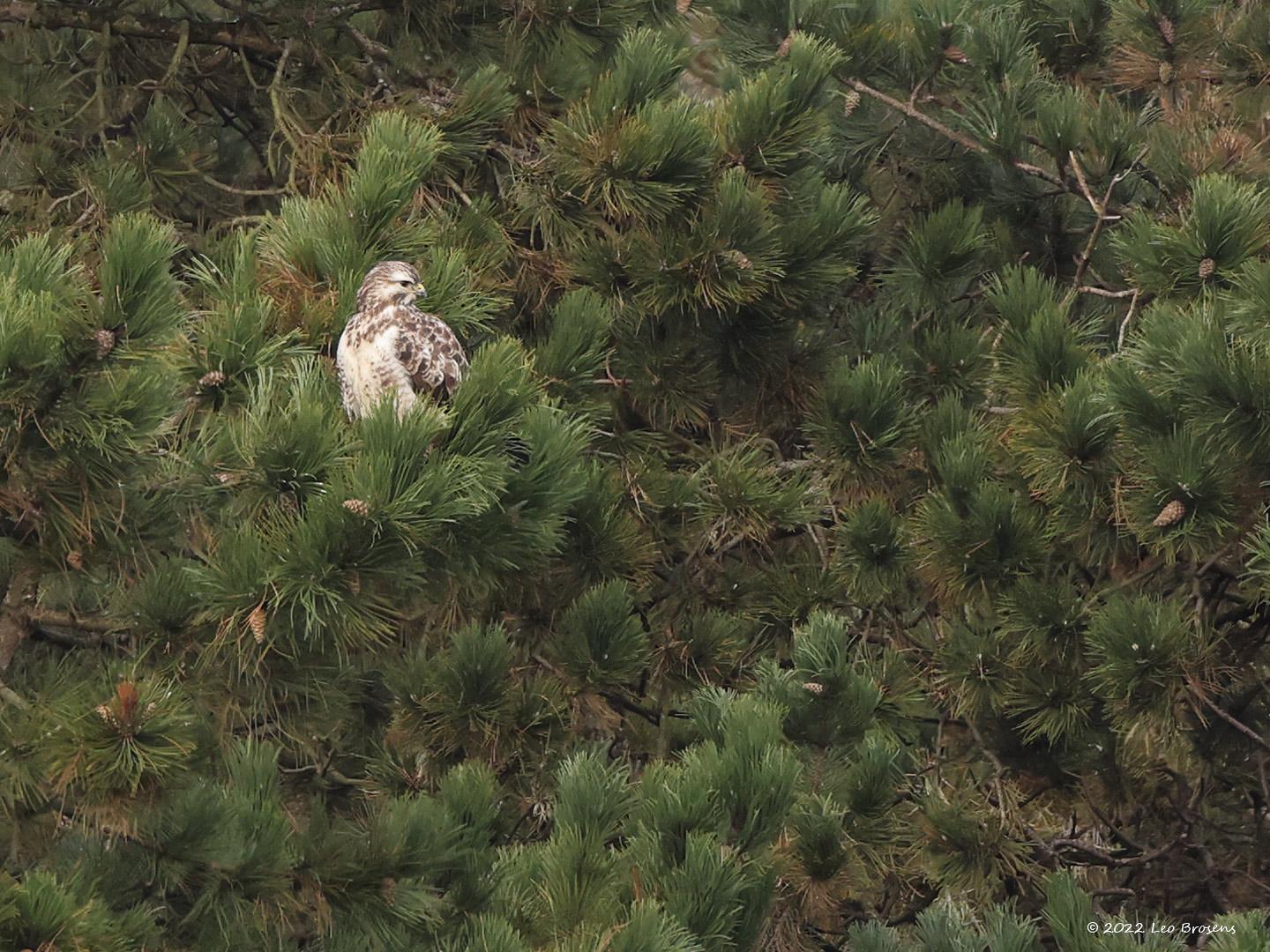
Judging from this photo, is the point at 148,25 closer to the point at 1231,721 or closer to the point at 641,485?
the point at 641,485

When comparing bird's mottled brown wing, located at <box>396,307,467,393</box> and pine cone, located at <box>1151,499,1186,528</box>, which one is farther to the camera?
bird's mottled brown wing, located at <box>396,307,467,393</box>

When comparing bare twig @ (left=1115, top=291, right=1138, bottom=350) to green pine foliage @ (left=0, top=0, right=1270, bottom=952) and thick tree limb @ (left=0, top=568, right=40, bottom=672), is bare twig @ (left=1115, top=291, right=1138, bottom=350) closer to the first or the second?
green pine foliage @ (left=0, top=0, right=1270, bottom=952)

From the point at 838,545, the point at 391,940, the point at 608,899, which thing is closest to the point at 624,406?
the point at 838,545

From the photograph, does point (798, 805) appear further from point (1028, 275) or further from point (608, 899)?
point (1028, 275)

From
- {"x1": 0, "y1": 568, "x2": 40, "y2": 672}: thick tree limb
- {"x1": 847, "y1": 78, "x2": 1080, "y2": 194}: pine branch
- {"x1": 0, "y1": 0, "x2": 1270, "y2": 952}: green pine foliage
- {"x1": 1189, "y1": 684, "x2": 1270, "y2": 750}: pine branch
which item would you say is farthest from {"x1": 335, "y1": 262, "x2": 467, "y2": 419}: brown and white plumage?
{"x1": 847, "y1": 78, "x2": 1080, "y2": 194}: pine branch

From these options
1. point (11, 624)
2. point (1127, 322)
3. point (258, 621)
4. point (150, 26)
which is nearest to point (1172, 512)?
point (1127, 322)

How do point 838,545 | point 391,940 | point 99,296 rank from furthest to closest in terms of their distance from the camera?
point 838,545
point 391,940
point 99,296
